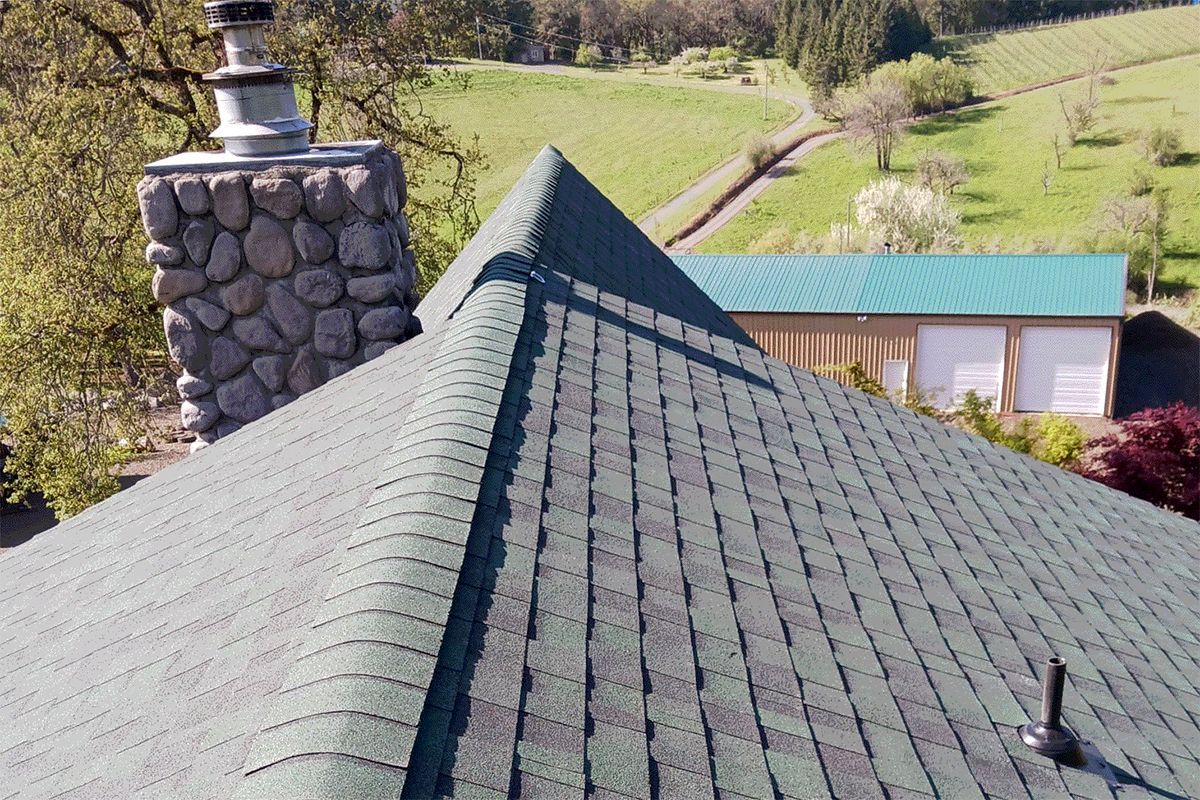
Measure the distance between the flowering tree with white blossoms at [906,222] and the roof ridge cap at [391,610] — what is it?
36.2 metres

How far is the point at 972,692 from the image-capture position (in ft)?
12.7

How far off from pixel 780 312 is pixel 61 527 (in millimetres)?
21143

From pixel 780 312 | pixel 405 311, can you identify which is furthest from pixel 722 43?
pixel 405 311

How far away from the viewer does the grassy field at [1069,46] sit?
70.6 metres

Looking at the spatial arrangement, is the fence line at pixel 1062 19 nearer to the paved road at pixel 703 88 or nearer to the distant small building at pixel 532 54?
the paved road at pixel 703 88

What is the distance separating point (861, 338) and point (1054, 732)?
2251 cm

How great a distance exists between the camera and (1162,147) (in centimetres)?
4947

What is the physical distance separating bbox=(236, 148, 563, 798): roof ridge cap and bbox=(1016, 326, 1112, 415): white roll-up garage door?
22871 mm

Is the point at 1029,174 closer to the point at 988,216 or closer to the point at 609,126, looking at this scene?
the point at 988,216

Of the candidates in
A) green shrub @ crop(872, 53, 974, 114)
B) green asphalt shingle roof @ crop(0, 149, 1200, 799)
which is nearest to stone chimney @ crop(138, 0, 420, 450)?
green asphalt shingle roof @ crop(0, 149, 1200, 799)

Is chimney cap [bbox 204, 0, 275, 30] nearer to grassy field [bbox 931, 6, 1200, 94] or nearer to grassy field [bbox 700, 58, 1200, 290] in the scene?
grassy field [bbox 700, 58, 1200, 290]

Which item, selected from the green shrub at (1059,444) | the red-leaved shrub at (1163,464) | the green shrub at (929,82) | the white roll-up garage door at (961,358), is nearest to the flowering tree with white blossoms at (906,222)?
the white roll-up garage door at (961,358)

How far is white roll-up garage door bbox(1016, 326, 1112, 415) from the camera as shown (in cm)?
2467

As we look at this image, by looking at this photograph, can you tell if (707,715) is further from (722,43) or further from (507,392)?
(722,43)
